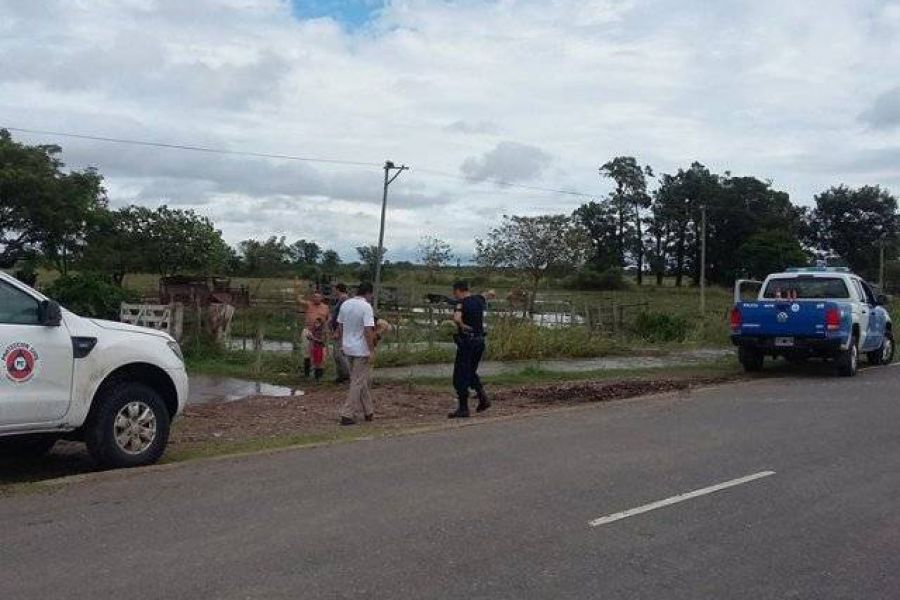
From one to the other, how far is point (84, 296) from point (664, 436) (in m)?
14.7

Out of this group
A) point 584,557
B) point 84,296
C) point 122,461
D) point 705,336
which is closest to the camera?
point 584,557

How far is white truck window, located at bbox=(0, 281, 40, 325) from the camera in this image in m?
7.12

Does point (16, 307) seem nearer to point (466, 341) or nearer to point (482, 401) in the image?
point (466, 341)

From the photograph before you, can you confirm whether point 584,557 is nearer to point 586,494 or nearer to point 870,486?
point 586,494

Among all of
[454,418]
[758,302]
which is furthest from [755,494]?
[758,302]

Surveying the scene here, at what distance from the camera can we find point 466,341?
11.2 m

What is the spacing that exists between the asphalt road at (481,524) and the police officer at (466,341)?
62.2 inches

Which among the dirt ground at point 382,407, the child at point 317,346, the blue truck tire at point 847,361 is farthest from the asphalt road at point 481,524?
the blue truck tire at point 847,361

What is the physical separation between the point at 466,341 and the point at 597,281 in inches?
2436

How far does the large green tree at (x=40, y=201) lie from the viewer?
33.8m

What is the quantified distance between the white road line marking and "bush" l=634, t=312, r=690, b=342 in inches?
710

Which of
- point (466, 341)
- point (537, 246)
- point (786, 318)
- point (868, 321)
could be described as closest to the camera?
point (466, 341)

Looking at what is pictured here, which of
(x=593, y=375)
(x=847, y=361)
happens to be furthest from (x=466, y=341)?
(x=847, y=361)

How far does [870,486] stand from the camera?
7375mm
